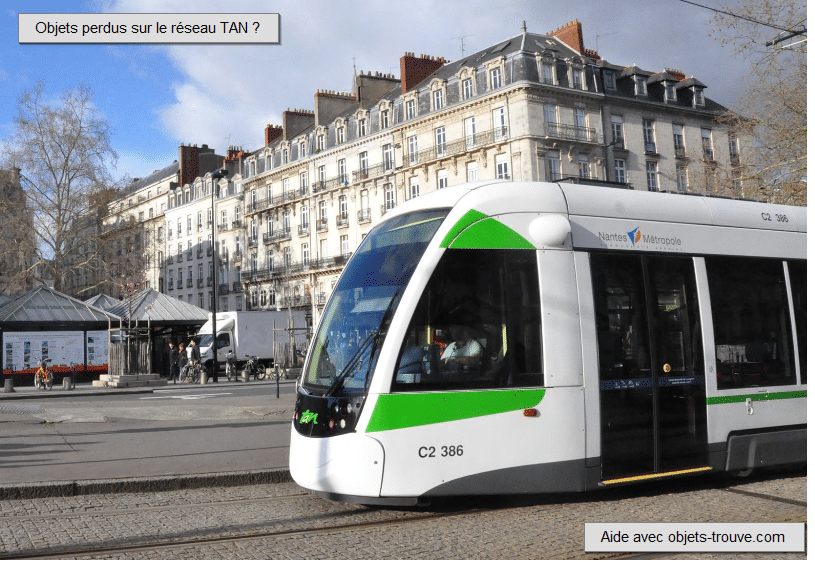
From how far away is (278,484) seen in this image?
9.25m

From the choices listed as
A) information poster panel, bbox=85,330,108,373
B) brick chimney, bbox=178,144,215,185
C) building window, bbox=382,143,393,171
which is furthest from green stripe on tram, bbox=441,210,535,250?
brick chimney, bbox=178,144,215,185

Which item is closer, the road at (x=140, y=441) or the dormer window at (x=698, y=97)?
the road at (x=140, y=441)

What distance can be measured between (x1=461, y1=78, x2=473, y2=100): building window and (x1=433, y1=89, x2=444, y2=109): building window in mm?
1855

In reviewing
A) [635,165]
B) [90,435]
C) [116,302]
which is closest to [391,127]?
[635,165]

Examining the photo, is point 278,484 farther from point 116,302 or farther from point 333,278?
point 333,278

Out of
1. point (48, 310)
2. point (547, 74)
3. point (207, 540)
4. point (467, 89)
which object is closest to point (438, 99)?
point (467, 89)

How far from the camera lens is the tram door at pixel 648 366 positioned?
7758mm

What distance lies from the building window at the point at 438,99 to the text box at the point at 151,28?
152 ft

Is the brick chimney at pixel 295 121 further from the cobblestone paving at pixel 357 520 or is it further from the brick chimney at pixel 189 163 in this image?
the cobblestone paving at pixel 357 520

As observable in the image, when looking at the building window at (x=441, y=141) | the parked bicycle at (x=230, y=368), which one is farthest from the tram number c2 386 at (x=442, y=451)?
the building window at (x=441, y=141)

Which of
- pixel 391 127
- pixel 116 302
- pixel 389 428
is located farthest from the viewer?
pixel 391 127

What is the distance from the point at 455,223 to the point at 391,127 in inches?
1991

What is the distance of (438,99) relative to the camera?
5366 centimetres

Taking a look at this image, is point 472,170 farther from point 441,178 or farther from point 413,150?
point 413,150
